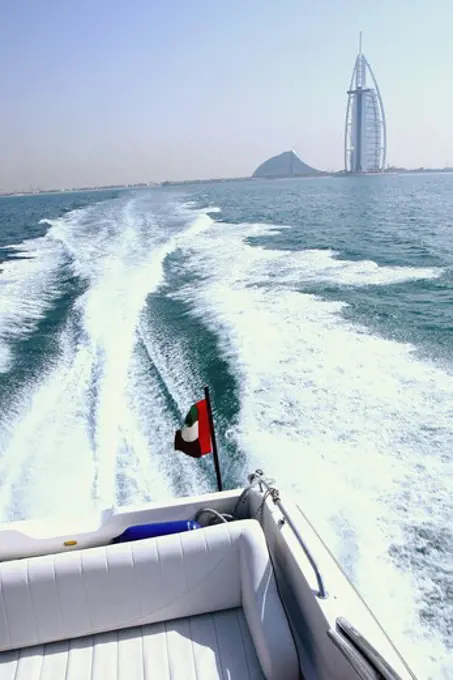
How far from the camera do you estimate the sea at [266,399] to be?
5227 millimetres

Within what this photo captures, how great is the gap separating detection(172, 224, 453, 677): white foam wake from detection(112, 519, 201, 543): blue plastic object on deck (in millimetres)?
1759

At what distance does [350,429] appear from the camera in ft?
22.9

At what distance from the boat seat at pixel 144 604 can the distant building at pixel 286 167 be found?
177389 mm

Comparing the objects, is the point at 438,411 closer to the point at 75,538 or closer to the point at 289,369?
the point at 289,369

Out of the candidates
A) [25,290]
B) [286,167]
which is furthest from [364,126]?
[25,290]

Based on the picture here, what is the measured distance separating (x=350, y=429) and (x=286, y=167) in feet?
650

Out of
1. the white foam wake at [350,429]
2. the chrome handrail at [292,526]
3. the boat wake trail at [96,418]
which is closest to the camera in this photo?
the chrome handrail at [292,526]

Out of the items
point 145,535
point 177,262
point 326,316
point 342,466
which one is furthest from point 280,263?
point 145,535

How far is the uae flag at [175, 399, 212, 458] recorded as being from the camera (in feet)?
15.4

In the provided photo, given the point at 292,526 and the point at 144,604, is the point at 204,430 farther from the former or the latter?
the point at 144,604

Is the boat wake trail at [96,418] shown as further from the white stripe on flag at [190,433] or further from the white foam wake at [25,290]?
the white stripe on flag at [190,433]

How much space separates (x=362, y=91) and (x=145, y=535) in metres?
137

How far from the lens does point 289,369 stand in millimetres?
8695

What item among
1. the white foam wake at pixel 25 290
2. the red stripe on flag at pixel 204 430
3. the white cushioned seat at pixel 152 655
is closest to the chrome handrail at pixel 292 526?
the red stripe on flag at pixel 204 430
